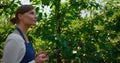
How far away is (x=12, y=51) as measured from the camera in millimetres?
2006

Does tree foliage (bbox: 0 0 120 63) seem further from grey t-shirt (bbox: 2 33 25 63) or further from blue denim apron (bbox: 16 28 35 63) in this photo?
grey t-shirt (bbox: 2 33 25 63)

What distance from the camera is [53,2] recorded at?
482 centimetres

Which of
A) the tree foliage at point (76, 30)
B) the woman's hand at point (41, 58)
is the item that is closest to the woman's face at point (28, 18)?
the woman's hand at point (41, 58)

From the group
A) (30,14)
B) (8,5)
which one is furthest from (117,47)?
(30,14)

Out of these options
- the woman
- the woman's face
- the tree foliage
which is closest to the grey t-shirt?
the woman

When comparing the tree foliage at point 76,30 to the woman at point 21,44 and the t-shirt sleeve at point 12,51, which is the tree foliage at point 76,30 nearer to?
the woman at point 21,44

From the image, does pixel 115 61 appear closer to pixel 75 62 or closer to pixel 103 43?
pixel 103 43

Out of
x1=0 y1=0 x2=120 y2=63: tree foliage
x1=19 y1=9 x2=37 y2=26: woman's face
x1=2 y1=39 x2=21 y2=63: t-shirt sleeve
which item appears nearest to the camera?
x1=2 y1=39 x2=21 y2=63: t-shirt sleeve

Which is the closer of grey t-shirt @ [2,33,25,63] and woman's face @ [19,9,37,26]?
grey t-shirt @ [2,33,25,63]

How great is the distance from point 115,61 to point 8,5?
2355 mm

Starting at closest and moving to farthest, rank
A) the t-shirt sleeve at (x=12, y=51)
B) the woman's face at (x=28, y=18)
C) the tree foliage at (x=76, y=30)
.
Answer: the t-shirt sleeve at (x=12, y=51), the woman's face at (x=28, y=18), the tree foliage at (x=76, y=30)

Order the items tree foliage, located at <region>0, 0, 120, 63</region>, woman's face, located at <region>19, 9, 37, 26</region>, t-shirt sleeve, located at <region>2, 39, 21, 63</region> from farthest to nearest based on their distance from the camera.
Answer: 1. tree foliage, located at <region>0, 0, 120, 63</region>
2. woman's face, located at <region>19, 9, 37, 26</region>
3. t-shirt sleeve, located at <region>2, 39, 21, 63</region>

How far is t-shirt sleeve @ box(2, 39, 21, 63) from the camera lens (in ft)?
6.59

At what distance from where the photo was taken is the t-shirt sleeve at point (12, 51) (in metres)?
2.01
